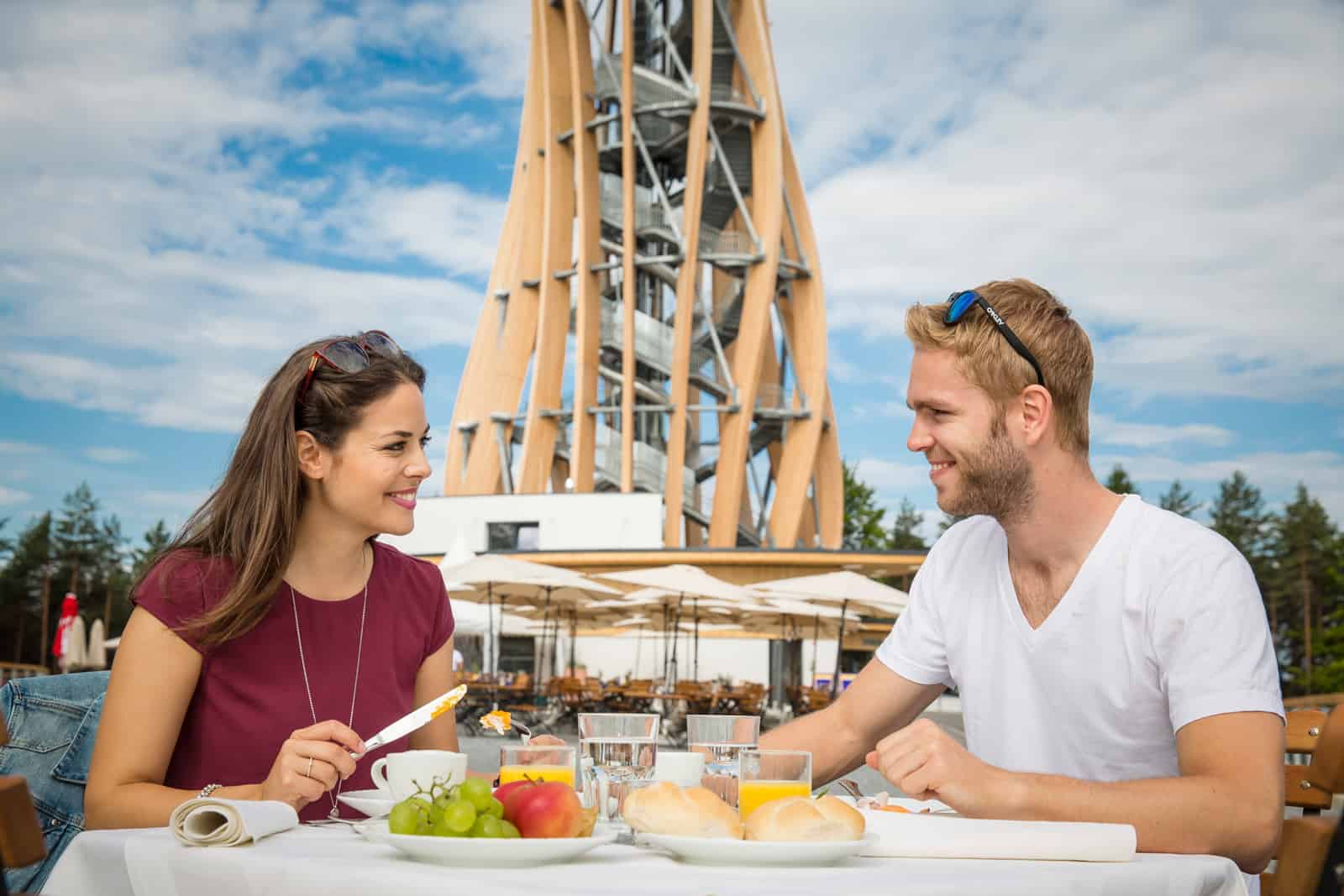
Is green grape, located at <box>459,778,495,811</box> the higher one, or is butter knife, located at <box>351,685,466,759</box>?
butter knife, located at <box>351,685,466,759</box>

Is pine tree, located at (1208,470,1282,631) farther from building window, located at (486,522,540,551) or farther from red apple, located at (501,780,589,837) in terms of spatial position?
red apple, located at (501,780,589,837)

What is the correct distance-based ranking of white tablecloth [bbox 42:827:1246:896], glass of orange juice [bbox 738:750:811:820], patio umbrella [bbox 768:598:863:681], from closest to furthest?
1. white tablecloth [bbox 42:827:1246:896]
2. glass of orange juice [bbox 738:750:811:820]
3. patio umbrella [bbox 768:598:863:681]

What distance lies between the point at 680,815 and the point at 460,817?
29 cm

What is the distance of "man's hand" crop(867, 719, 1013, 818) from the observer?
5.88ft

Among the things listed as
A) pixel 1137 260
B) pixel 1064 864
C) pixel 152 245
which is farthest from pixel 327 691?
pixel 152 245

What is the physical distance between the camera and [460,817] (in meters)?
1.44

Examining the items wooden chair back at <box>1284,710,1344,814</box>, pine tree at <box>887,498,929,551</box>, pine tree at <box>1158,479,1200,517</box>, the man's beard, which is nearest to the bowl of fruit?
the man's beard

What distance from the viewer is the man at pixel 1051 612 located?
2.08 meters

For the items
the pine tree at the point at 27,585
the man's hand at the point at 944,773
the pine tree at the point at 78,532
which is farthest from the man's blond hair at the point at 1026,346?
the pine tree at the point at 78,532

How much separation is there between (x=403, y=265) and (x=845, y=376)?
30.9 m

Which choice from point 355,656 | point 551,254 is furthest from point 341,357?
point 551,254

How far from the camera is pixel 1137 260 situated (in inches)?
2498

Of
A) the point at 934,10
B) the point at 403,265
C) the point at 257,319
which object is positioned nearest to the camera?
the point at 934,10

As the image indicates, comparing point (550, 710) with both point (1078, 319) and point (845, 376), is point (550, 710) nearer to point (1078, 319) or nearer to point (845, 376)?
point (1078, 319)
